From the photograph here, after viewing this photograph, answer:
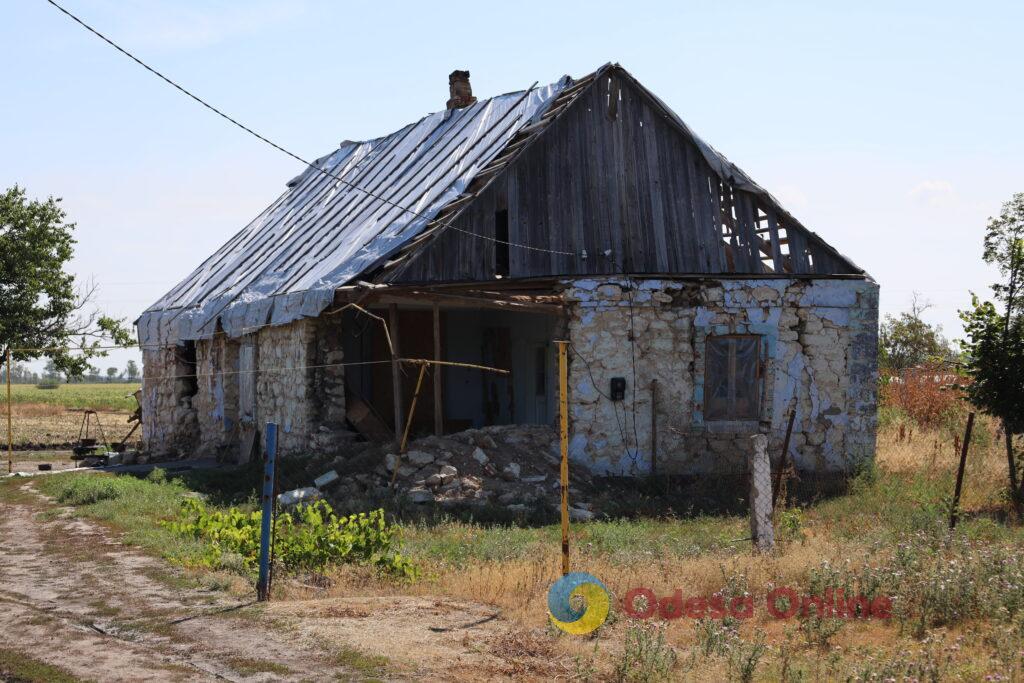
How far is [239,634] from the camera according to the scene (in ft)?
24.8

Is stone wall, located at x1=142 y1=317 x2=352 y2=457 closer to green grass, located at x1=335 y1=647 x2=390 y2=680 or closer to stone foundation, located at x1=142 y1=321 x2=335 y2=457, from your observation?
stone foundation, located at x1=142 y1=321 x2=335 y2=457

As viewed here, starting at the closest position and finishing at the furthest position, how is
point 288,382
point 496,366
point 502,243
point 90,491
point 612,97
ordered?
1. point 90,491
2. point 502,243
3. point 612,97
4. point 288,382
5. point 496,366

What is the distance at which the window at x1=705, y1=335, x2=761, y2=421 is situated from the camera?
Result: 16.5 meters

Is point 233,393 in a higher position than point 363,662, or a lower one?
higher

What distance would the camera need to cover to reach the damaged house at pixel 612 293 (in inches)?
Result: 633

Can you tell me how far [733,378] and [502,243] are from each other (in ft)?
13.3

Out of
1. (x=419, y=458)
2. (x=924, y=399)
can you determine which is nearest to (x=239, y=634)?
(x=419, y=458)

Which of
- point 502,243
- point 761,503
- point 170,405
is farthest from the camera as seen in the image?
point 170,405

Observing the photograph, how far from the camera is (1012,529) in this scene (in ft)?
39.2

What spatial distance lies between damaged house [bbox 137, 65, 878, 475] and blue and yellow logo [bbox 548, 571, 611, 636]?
6.87m

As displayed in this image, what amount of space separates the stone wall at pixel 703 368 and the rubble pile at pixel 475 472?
74cm

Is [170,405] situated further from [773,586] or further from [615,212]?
[773,586]

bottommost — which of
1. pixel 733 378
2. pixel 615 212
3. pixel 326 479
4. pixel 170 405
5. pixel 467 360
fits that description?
pixel 326 479

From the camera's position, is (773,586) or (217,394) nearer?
(773,586)
